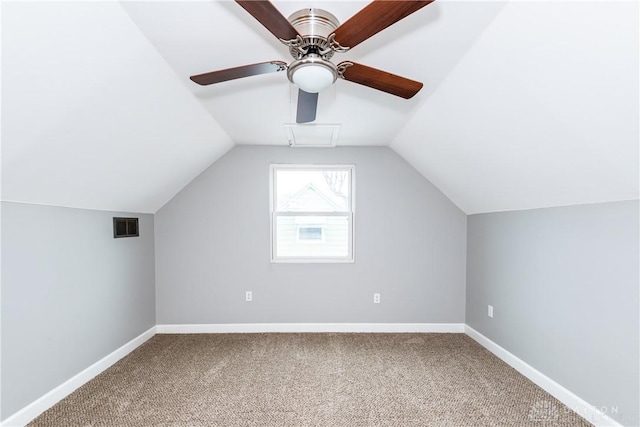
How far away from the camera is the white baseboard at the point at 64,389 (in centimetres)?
203

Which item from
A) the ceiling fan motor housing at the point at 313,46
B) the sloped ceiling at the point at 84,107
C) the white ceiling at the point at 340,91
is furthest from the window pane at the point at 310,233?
the ceiling fan motor housing at the point at 313,46

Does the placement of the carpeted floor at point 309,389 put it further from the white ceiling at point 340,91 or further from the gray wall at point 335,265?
the white ceiling at point 340,91

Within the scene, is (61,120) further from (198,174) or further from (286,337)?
(286,337)

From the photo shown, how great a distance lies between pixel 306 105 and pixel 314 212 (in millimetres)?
2087

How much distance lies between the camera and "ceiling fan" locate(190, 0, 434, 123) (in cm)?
121

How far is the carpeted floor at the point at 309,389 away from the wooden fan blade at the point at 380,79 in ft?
6.64

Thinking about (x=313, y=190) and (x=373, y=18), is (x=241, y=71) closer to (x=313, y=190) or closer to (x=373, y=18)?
(x=373, y=18)

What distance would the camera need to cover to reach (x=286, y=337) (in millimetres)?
3652

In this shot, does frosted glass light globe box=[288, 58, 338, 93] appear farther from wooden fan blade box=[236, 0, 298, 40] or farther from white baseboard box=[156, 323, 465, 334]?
white baseboard box=[156, 323, 465, 334]

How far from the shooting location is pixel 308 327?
3.84 metres

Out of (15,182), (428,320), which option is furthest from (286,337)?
(15,182)

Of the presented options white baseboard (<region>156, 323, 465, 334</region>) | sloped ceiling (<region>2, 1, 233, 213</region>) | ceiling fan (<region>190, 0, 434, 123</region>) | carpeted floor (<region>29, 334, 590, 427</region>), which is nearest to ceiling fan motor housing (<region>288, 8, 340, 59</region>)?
ceiling fan (<region>190, 0, 434, 123</region>)

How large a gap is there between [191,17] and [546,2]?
1489mm

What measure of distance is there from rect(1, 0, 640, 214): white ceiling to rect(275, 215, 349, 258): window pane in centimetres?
140
